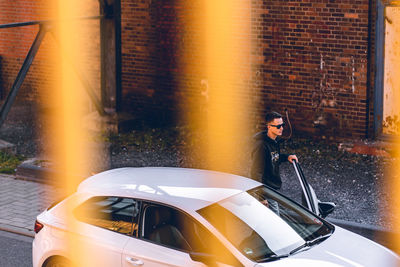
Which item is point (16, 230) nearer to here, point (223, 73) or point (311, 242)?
point (311, 242)

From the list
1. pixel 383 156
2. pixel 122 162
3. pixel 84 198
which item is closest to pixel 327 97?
pixel 383 156

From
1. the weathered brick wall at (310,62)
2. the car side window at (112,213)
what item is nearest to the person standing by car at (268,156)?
the car side window at (112,213)

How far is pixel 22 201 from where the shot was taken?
39.2ft

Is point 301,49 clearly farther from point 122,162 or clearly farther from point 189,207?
point 189,207

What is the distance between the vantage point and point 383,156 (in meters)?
13.4

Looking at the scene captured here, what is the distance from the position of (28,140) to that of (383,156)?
23.5 ft

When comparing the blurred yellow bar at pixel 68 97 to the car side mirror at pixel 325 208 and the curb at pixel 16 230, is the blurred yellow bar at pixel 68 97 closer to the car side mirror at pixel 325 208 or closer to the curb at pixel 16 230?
the curb at pixel 16 230

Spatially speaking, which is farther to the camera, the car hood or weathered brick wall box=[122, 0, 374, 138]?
weathered brick wall box=[122, 0, 374, 138]

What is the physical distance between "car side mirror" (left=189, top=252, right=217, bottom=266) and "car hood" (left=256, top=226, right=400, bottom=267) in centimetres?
38

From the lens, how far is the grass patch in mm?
13781

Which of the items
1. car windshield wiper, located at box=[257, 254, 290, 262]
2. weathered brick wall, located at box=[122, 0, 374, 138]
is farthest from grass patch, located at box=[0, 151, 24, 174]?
car windshield wiper, located at box=[257, 254, 290, 262]

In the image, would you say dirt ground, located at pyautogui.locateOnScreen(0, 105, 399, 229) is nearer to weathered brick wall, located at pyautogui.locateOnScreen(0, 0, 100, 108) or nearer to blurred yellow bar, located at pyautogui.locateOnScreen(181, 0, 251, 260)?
blurred yellow bar, located at pyautogui.locateOnScreen(181, 0, 251, 260)

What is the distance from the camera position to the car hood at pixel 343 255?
261 inches

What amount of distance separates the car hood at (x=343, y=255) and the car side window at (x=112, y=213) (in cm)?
136
